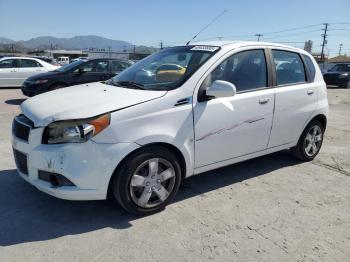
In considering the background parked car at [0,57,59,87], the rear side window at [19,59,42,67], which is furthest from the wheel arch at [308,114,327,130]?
the rear side window at [19,59,42,67]

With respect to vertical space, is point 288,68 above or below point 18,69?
above

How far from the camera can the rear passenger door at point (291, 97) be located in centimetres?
465

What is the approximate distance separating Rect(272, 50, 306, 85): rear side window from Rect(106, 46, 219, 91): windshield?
1043mm

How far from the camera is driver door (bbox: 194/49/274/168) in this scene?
153 inches

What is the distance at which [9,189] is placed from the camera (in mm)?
4262

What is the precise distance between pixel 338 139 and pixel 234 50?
12.9ft

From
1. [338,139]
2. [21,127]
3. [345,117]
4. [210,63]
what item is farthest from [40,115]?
[345,117]

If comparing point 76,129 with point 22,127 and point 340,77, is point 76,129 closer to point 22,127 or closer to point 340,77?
point 22,127

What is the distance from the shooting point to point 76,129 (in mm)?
3221

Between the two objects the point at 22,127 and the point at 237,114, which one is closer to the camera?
the point at 22,127

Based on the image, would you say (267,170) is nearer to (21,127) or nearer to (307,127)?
(307,127)

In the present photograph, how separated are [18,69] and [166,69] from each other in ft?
42.2

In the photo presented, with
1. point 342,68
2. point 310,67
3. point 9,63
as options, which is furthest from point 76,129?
point 342,68

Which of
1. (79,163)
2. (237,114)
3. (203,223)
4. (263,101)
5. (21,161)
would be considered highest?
(263,101)
